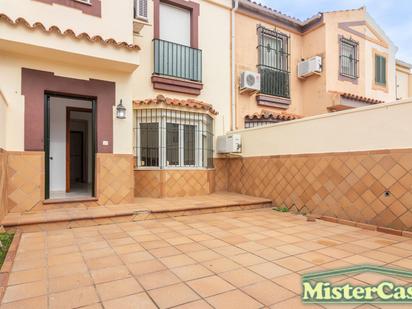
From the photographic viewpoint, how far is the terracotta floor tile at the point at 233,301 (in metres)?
2.22

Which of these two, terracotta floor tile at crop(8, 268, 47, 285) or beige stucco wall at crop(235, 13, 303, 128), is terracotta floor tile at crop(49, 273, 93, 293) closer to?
Answer: terracotta floor tile at crop(8, 268, 47, 285)

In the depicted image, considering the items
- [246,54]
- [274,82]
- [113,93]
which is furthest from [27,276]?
[274,82]

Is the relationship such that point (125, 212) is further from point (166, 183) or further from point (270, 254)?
point (270, 254)

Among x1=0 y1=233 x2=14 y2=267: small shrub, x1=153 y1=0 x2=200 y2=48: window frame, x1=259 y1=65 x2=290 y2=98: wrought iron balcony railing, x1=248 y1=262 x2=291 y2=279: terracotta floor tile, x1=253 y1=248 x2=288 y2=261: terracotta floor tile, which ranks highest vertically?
x1=153 y1=0 x2=200 y2=48: window frame

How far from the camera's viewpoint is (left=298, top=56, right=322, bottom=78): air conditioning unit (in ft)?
33.0

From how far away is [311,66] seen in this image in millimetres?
10141

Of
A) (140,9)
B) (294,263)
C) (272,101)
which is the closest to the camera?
(294,263)

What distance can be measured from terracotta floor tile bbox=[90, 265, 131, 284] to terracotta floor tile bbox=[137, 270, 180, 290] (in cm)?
20

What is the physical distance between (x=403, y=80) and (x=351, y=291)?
598 inches

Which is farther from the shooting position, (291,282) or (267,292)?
(291,282)

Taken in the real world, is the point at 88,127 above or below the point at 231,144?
above

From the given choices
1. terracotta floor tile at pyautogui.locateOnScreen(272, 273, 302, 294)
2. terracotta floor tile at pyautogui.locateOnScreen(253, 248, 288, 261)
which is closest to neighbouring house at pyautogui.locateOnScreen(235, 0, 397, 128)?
terracotta floor tile at pyautogui.locateOnScreen(253, 248, 288, 261)

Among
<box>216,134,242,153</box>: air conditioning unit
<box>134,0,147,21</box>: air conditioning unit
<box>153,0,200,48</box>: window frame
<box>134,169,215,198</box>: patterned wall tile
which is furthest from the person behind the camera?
<box>153,0,200,48</box>: window frame

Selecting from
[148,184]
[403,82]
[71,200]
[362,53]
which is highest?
[362,53]
